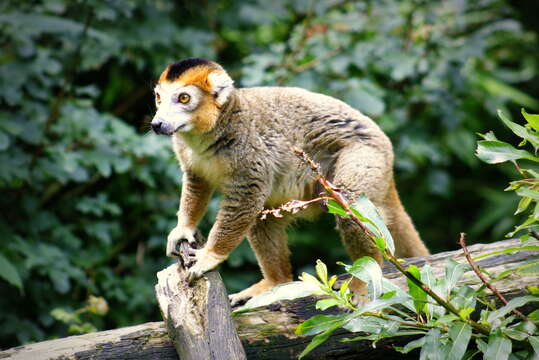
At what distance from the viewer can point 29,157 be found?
21.7 feet

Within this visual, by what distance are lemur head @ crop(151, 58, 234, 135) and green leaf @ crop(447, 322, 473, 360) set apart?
238 cm

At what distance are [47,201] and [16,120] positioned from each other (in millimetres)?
1284

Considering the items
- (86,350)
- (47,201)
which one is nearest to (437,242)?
(47,201)

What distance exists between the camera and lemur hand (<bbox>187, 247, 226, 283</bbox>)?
4.38 meters

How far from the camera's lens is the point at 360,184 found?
4.91m

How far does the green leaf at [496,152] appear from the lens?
3.48 metres

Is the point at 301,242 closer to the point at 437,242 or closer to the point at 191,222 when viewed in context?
the point at 437,242

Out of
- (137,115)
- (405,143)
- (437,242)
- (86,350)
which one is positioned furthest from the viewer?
(437,242)

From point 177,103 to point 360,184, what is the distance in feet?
4.92

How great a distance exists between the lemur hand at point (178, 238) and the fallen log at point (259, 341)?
0.87 meters

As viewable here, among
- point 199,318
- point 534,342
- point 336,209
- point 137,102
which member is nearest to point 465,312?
point 534,342

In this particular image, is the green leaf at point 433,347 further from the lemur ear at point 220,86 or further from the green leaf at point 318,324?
the lemur ear at point 220,86

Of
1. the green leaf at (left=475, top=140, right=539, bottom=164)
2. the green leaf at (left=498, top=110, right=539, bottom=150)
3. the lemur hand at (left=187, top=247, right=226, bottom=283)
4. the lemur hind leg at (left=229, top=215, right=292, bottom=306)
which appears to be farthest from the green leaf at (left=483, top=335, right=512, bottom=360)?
the lemur hind leg at (left=229, top=215, right=292, bottom=306)

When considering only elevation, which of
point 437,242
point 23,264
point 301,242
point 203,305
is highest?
point 203,305
